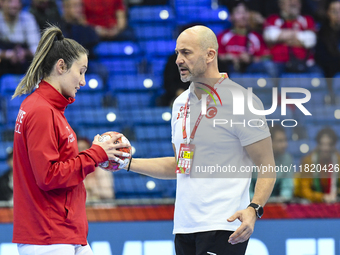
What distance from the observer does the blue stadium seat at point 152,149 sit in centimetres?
578

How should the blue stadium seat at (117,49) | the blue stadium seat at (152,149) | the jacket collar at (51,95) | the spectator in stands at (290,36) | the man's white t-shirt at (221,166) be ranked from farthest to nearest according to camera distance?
the blue stadium seat at (117,49) → the spectator in stands at (290,36) → the blue stadium seat at (152,149) → the man's white t-shirt at (221,166) → the jacket collar at (51,95)

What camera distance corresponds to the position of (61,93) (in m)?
2.54

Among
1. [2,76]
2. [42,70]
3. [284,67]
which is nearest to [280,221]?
[42,70]

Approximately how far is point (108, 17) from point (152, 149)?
2.74 meters

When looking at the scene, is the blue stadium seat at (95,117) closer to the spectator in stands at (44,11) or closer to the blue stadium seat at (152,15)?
the spectator in stands at (44,11)

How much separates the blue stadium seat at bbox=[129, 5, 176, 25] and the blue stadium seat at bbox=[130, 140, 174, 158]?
2705 millimetres

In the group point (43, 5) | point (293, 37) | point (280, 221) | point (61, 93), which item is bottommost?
point (280, 221)

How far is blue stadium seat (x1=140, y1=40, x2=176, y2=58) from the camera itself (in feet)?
24.9

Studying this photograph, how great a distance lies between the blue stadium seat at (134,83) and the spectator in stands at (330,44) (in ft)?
8.05

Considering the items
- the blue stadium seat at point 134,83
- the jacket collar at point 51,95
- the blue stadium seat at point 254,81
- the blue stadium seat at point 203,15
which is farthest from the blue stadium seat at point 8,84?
the jacket collar at point 51,95

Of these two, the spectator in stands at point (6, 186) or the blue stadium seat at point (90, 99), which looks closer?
the spectator in stands at point (6, 186)

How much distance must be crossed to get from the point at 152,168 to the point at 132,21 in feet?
17.3

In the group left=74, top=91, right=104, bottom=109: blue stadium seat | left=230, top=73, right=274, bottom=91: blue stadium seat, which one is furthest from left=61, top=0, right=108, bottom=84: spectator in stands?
left=230, top=73, right=274, bottom=91: blue stadium seat

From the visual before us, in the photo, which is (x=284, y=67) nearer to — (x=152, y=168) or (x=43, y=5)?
(x=43, y=5)
